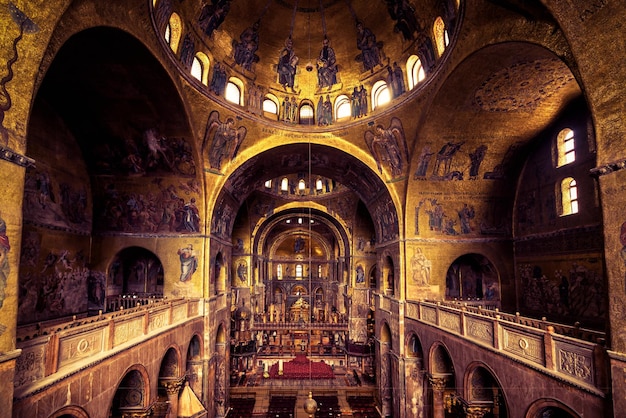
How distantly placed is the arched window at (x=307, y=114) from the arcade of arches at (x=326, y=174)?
0.37 feet

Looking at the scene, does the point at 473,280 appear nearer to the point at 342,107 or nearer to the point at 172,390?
the point at 342,107

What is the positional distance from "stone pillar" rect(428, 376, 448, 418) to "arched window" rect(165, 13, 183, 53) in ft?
51.0

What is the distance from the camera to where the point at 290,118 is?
19.4m

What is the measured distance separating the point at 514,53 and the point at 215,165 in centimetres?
1240

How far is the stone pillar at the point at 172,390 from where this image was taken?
14242 mm

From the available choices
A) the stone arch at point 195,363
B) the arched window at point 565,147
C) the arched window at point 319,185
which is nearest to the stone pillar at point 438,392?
the arched window at point 565,147

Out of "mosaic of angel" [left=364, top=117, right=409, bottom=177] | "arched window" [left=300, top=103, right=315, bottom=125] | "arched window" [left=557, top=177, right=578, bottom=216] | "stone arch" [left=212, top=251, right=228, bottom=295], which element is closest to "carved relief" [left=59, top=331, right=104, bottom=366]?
"stone arch" [left=212, top=251, right=228, bottom=295]

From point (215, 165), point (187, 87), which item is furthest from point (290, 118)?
point (187, 87)

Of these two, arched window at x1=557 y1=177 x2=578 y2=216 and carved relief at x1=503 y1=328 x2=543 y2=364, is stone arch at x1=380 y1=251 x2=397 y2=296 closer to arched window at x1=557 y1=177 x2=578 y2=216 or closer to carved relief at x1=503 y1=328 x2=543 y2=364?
arched window at x1=557 y1=177 x2=578 y2=216

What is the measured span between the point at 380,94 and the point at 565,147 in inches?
316

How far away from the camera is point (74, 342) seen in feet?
25.5

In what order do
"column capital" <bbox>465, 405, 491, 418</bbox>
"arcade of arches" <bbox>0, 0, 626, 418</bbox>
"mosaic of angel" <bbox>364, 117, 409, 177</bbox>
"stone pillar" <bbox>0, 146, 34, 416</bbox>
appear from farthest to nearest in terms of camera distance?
"mosaic of angel" <bbox>364, 117, 409, 177</bbox> → "column capital" <bbox>465, 405, 491, 418</bbox> → "arcade of arches" <bbox>0, 0, 626, 418</bbox> → "stone pillar" <bbox>0, 146, 34, 416</bbox>

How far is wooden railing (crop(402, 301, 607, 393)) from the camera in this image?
695 centimetres

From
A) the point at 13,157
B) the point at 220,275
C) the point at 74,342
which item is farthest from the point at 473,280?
the point at 13,157
